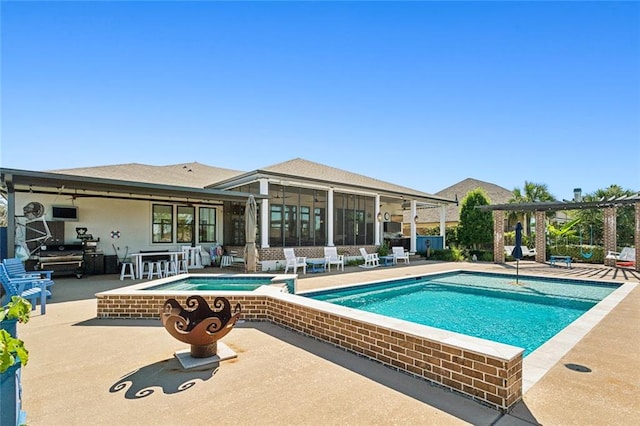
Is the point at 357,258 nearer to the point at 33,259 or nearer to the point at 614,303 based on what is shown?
the point at 614,303

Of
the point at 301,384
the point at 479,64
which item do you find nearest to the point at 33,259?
the point at 301,384

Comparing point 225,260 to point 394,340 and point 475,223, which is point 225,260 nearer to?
point 394,340

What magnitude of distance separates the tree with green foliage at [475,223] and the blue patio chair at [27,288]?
64.1 feet

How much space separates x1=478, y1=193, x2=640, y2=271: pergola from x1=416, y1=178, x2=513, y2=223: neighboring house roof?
27.4ft

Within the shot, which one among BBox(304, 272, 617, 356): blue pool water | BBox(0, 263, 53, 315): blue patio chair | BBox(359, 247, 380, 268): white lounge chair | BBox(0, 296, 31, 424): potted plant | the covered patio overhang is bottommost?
BBox(304, 272, 617, 356): blue pool water

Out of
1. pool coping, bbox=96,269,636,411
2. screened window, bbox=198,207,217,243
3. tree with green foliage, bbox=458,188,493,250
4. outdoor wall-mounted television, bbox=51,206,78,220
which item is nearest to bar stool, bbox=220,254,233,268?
screened window, bbox=198,207,217,243

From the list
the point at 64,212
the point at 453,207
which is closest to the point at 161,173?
the point at 64,212

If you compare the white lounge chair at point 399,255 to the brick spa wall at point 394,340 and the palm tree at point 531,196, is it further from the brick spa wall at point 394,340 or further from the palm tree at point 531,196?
the palm tree at point 531,196

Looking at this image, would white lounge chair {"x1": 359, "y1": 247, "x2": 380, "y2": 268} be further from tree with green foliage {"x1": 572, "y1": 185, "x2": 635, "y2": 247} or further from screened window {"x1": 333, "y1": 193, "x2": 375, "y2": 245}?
tree with green foliage {"x1": 572, "y1": 185, "x2": 635, "y2": 247}

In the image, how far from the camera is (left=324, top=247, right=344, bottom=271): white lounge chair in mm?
13680

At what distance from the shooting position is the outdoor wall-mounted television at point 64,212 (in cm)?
1177

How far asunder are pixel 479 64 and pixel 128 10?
10.1m

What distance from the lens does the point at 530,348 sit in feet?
18.9

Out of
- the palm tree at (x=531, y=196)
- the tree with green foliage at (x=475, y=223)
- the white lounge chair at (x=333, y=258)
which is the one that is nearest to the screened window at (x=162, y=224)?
the white lounge chair at (x=333, y=258)
